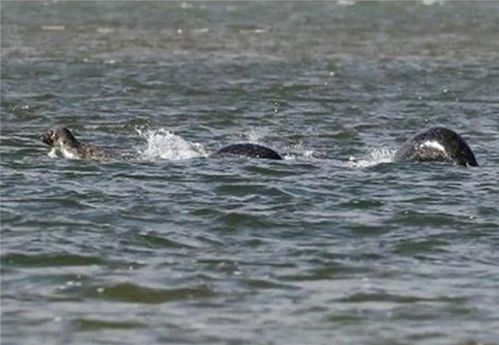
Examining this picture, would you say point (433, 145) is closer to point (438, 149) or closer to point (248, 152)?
point (438, 149)

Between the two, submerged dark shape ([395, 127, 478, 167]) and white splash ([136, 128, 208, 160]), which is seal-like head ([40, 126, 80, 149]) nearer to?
white splash ([136, 128, 208, 160])

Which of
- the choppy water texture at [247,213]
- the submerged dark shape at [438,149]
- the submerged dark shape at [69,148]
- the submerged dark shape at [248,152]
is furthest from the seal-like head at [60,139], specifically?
the submerged dark shape at [438,149]

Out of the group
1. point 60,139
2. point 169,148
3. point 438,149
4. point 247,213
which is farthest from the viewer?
point 169,148

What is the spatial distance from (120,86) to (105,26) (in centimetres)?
2287

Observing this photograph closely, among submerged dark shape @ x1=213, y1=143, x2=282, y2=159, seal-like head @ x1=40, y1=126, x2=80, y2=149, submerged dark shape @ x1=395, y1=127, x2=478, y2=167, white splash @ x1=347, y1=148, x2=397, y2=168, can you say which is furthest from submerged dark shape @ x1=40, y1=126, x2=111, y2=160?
submerged dark shape @ x1=395, y1=127, x2=478, y2=167

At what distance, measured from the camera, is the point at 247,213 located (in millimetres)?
15102

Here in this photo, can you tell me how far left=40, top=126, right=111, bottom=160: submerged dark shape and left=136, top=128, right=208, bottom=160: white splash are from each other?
2.15ft

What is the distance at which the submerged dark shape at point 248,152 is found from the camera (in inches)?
742

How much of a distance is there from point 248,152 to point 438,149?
2.29 metres

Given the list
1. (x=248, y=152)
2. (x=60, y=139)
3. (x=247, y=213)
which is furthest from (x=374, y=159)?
(x=247, y=213)

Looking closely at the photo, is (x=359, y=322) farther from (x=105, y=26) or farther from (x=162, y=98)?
(x=105, y=26)

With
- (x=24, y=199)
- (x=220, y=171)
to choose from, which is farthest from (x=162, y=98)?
(x=24, y=199)

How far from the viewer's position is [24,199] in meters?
15.6

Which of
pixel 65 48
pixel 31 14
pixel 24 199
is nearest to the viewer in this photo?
pixel 24 199
